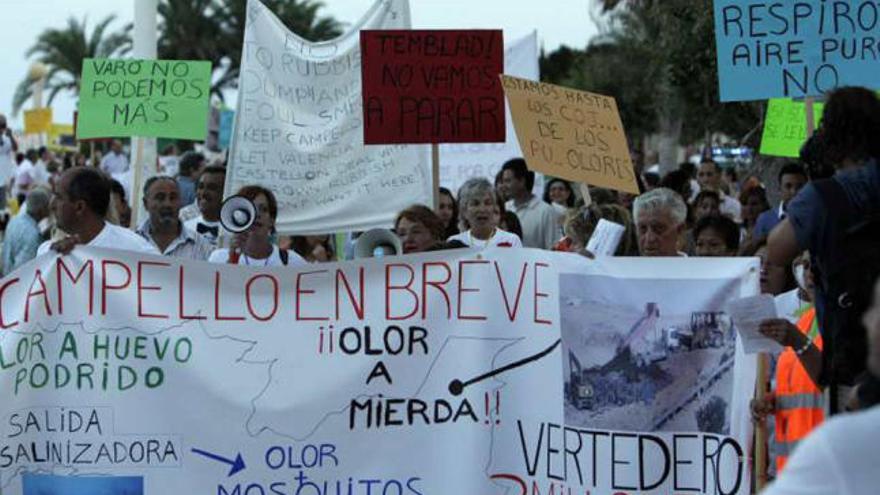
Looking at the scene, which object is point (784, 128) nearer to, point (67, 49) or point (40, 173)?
point (40, 173)

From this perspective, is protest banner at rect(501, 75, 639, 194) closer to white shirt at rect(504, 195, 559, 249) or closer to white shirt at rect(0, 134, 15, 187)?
white shirt at rect(504, 195, 559, 249)

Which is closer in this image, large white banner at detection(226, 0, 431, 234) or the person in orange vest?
the person in orange vest

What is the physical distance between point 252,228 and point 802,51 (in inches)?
101

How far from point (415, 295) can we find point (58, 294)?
130 centimetres

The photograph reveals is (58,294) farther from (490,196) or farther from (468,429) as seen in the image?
(490,196)

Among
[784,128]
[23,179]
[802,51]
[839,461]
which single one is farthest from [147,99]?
[23,179]

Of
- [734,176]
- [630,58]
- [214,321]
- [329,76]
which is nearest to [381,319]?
[214,321]

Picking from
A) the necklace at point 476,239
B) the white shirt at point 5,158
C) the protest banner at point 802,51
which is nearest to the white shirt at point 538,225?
the necklace at point 476,239

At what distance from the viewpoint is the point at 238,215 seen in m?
7.51

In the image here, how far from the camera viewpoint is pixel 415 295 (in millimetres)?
6363

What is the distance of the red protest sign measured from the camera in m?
8.88

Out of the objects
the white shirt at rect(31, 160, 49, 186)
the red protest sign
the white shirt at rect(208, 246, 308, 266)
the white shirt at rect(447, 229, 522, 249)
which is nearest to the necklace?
the white shirt at rect(447, 229, 522, 249)

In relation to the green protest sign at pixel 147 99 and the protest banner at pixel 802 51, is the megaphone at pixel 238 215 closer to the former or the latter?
the protest banner at pixel 802 51

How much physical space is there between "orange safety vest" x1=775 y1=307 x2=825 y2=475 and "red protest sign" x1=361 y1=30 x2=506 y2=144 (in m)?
3.38
